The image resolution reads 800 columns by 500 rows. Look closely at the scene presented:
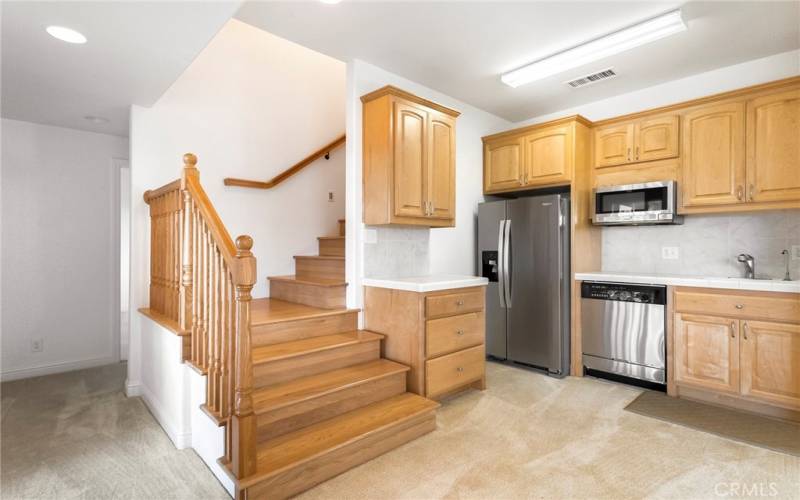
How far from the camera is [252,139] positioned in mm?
3814

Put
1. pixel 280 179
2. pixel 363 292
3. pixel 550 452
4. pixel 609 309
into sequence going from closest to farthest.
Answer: pixel 550 452 → pixel 363 292 → pixel 609 309 → pixel 280 179

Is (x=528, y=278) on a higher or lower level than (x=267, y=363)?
higher

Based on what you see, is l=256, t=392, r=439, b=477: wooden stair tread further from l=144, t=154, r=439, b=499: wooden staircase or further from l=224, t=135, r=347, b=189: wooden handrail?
l=224, t=135, r=347, b=189: wooden handrail

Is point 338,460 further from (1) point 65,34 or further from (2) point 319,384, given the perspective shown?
(1) point 65,34

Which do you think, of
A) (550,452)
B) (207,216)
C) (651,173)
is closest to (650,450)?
(550,452)

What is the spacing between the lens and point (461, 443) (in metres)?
2.40

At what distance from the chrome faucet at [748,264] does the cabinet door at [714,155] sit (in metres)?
0.46

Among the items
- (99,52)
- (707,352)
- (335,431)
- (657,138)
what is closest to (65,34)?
(99,52)

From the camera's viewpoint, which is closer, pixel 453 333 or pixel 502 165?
pixel 453 333

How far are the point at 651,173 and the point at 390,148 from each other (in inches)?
92.0

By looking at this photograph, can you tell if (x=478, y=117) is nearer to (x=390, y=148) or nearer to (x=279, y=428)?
(x=390, y=148)

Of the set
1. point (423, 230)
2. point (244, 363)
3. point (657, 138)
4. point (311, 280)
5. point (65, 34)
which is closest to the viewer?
point (244, 363)

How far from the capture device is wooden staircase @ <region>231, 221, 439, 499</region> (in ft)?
6.41

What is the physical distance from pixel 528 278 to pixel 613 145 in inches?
57.3
